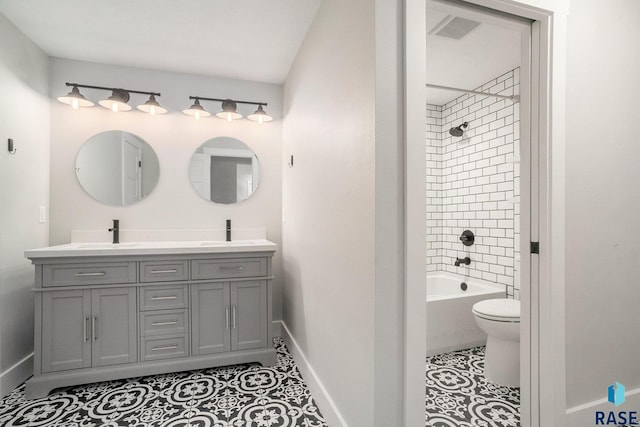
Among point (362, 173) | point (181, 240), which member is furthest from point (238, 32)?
point (181, 240)

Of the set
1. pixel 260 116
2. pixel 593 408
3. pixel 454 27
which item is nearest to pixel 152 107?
pixel 260 116

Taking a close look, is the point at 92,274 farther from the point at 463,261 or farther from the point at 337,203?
the point at 463,261

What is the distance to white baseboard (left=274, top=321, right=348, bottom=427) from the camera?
168 centimetres

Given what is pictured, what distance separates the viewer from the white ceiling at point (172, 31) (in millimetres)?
2000

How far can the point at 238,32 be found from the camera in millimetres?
2277

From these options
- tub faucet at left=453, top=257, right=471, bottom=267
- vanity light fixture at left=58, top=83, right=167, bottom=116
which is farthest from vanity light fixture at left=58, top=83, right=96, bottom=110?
tub faucet at left=453, top=257, right=471, bottom=267

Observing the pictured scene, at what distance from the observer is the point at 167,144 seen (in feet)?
9.55

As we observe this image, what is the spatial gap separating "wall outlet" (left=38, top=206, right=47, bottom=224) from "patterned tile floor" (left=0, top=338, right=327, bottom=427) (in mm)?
1176

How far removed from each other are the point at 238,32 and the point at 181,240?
1.80 metres

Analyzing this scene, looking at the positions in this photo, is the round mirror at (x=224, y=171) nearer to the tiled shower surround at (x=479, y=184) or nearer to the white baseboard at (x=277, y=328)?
the white baseboard at (x=277, y=328)

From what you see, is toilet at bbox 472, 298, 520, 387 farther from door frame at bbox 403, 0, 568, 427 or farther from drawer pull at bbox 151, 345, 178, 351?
drawer pull at bbox 151, 345, 178, 351

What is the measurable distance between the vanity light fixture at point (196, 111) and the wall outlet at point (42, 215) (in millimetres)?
1347

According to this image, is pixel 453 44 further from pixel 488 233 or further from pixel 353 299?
pixel 353 299

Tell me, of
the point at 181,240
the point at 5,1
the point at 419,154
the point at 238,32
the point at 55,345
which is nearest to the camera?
the point at 419,154
